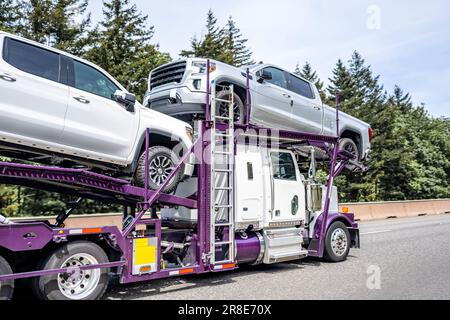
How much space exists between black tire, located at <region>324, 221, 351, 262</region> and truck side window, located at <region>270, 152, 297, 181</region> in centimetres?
136

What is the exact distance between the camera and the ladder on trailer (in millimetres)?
6570

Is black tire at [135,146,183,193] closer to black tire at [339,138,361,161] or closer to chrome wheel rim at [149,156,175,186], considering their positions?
chrome wheel rim at [149,156,175,186]

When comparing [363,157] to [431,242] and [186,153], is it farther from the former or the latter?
[186,153]

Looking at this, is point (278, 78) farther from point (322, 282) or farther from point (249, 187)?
point (322, 282)

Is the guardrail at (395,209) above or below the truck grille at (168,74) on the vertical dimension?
below

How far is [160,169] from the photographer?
20.5 feet

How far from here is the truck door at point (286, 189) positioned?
7559mm

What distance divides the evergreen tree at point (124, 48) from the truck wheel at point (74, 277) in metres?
16.5

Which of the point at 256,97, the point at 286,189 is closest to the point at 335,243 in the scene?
the point at 286,189

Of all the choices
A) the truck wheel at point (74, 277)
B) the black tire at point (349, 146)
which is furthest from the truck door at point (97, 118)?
the black tire at point (349, 146)

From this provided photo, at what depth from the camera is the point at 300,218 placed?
802cm

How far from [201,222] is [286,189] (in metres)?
1.98

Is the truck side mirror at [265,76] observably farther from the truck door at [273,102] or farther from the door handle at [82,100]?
the door handle at [82,100]
